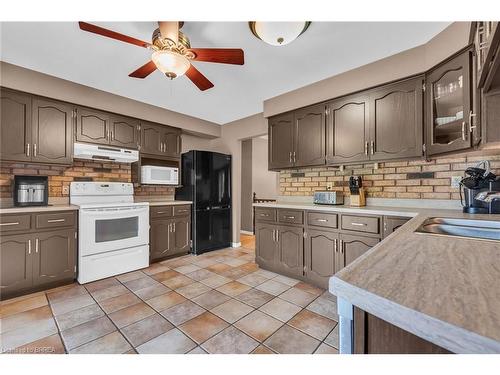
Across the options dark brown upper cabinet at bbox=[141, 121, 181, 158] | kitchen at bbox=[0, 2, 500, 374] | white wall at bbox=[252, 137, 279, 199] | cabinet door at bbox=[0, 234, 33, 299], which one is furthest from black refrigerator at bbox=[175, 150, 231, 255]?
cabinet door at bbox=[0, 234, 33, 299]

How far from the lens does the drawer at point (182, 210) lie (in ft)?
12.0

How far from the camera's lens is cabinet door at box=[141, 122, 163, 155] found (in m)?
3.52

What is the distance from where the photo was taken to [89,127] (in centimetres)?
300

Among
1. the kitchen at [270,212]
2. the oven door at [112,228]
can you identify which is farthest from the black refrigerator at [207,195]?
the oven door at [112,228]

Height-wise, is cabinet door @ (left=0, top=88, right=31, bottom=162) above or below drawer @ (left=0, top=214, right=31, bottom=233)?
above

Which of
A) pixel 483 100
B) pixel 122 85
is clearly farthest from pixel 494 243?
pixel 122 85

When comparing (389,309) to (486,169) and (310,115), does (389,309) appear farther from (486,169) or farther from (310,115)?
(310,115)

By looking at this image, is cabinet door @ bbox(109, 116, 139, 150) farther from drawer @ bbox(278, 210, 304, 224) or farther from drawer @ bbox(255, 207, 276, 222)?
drawer @ bbox(278, 210, 304, 224)

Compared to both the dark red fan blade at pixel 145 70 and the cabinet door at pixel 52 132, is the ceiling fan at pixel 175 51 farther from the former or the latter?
the cabinet door at pixel 52 132

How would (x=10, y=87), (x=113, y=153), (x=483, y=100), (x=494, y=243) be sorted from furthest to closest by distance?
(x=113, y=153) → (x=10, y=87) → (x=483, y=100) → (x=494, y=243)

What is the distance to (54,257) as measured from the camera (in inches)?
100

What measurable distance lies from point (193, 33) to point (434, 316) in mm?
2241

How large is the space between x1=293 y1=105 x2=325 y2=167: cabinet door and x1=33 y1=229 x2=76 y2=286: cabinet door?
113 inches

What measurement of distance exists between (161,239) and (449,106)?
12.0 feet
